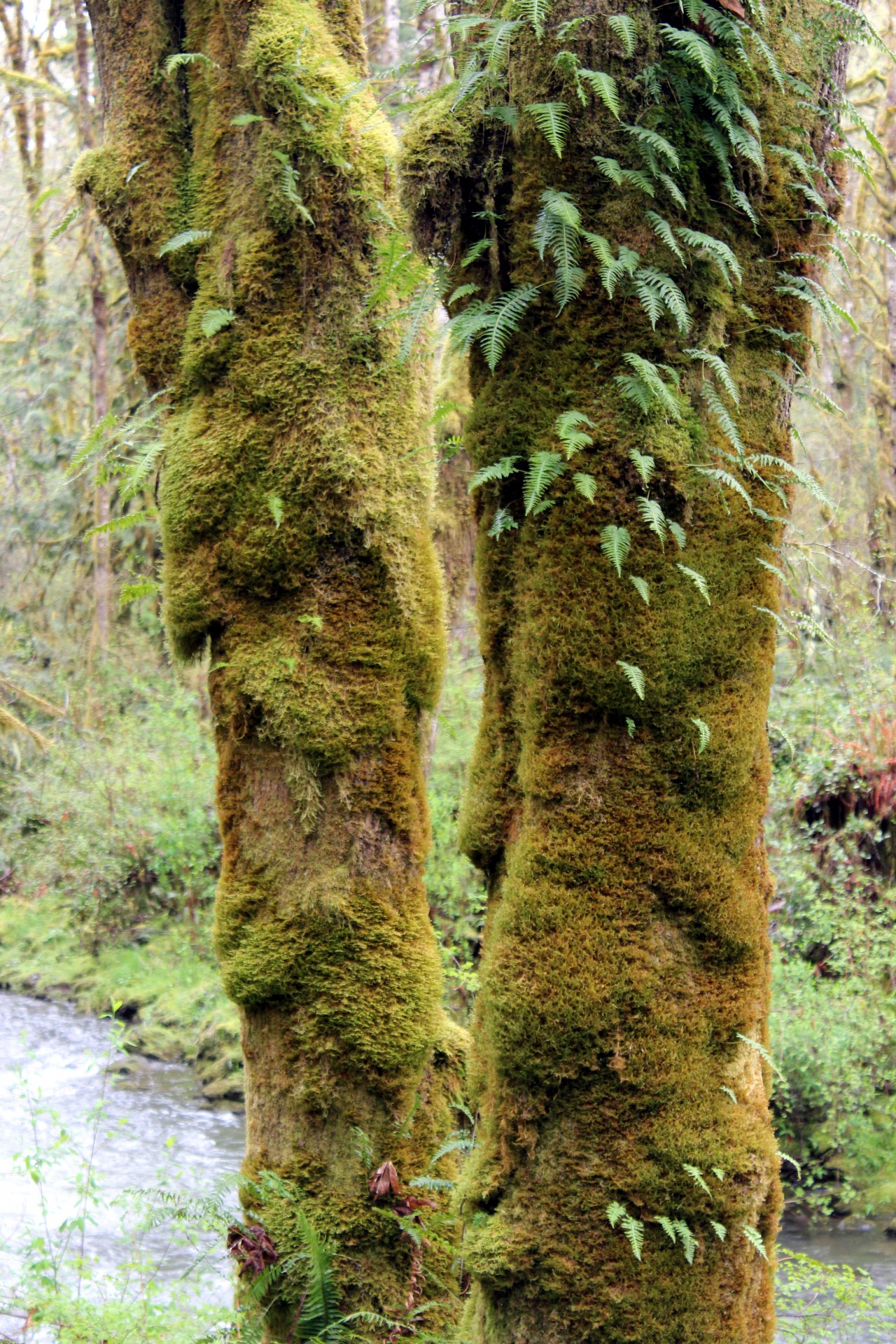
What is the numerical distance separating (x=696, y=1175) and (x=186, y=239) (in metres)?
3.68

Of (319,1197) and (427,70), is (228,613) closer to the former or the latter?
(319,1197)

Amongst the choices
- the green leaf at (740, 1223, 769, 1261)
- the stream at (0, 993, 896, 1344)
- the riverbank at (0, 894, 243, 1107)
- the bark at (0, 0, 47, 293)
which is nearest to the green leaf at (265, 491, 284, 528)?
the green leaf at (740, 1223, 769, 1261)

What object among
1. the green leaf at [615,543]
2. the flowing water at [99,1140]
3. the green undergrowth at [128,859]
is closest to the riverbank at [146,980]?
the green undergrowth at [128,859]

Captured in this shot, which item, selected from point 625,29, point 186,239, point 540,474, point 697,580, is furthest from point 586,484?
point 186,239

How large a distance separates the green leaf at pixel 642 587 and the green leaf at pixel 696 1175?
53.2 inches

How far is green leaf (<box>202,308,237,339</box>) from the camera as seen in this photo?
13.6 feet

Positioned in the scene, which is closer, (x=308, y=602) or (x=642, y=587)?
(x=642, y=587)

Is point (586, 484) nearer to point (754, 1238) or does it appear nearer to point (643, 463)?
point (643, 463)

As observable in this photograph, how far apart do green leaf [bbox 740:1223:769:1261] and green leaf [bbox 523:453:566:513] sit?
72.4 inches

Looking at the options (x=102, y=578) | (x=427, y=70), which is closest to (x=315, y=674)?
(x=427, y=70)

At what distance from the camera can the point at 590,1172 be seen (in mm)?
2654

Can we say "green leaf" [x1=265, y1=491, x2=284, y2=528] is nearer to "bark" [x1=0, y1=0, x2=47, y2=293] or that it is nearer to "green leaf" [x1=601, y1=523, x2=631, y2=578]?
"green leaf" [x1=601, y1=523, x2=631, y2=578]

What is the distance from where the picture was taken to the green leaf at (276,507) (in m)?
4.01

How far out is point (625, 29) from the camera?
262cm
